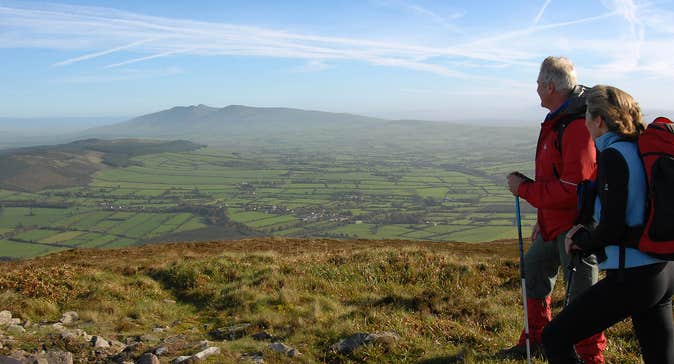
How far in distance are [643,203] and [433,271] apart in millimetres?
7637

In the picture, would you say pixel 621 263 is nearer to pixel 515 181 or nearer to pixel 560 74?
pixel 515 181

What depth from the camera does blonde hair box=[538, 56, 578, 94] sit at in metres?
4.72

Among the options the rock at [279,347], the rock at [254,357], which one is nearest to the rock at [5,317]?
the rock at [254,357]

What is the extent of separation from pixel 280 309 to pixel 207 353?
275cm

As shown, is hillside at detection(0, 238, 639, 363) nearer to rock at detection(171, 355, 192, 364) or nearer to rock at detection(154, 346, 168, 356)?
rock at detection(154, 346, 168, 356)

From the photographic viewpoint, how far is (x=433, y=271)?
10.8 m

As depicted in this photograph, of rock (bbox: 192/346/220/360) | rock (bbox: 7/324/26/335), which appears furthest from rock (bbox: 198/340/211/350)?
rock (bbox: 7/324/26/335)

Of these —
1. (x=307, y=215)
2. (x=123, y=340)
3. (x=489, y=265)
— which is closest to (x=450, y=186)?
(x=307, y=215)

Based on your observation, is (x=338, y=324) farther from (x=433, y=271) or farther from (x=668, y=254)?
(x=668, y=254)

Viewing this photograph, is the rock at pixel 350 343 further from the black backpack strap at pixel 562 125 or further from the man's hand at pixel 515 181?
the black backpack strap at pixel 562 125

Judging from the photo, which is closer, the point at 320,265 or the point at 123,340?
the point at 123,340

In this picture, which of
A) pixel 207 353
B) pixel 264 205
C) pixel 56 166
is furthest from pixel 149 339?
pixel 56 166

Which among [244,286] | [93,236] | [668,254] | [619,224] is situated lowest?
[93,236]

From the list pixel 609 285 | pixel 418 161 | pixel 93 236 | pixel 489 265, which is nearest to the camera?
pixel 609 285
